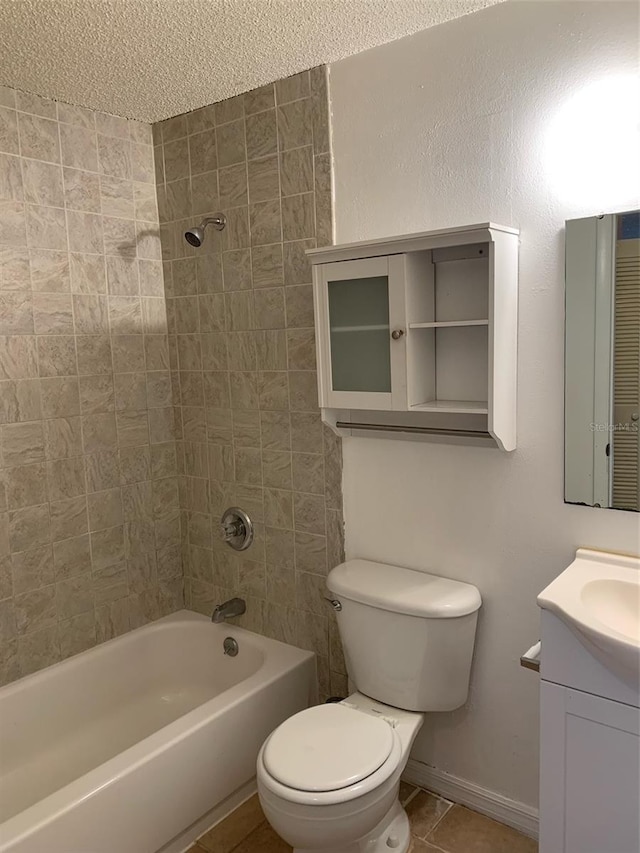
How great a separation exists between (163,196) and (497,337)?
1.55 meters

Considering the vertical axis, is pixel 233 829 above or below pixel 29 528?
below

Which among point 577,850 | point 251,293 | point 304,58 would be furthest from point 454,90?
point 577,850

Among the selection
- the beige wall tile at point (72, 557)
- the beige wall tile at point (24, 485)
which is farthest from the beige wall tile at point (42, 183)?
the beige wall tile at point (72, 557)

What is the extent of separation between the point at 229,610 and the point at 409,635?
853 mm

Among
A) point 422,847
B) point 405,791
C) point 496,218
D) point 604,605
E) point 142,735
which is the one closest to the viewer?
point 604,605

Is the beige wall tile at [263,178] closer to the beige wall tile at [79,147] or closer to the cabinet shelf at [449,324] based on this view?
the beige wall tile at [79,147]

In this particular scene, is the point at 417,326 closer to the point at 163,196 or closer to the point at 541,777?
the point at 541,777

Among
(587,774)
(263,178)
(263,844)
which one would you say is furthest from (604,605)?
(263,178)

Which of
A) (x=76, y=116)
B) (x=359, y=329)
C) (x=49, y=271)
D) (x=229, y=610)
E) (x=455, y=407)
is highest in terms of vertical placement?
(x=76, y=116)

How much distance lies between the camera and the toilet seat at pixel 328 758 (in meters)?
1.60

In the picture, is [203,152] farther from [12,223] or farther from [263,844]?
[263,844]

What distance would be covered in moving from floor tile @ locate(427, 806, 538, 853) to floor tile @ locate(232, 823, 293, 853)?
43cm

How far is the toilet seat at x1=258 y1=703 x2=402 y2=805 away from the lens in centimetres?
160

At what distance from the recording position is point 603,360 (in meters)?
1.67
